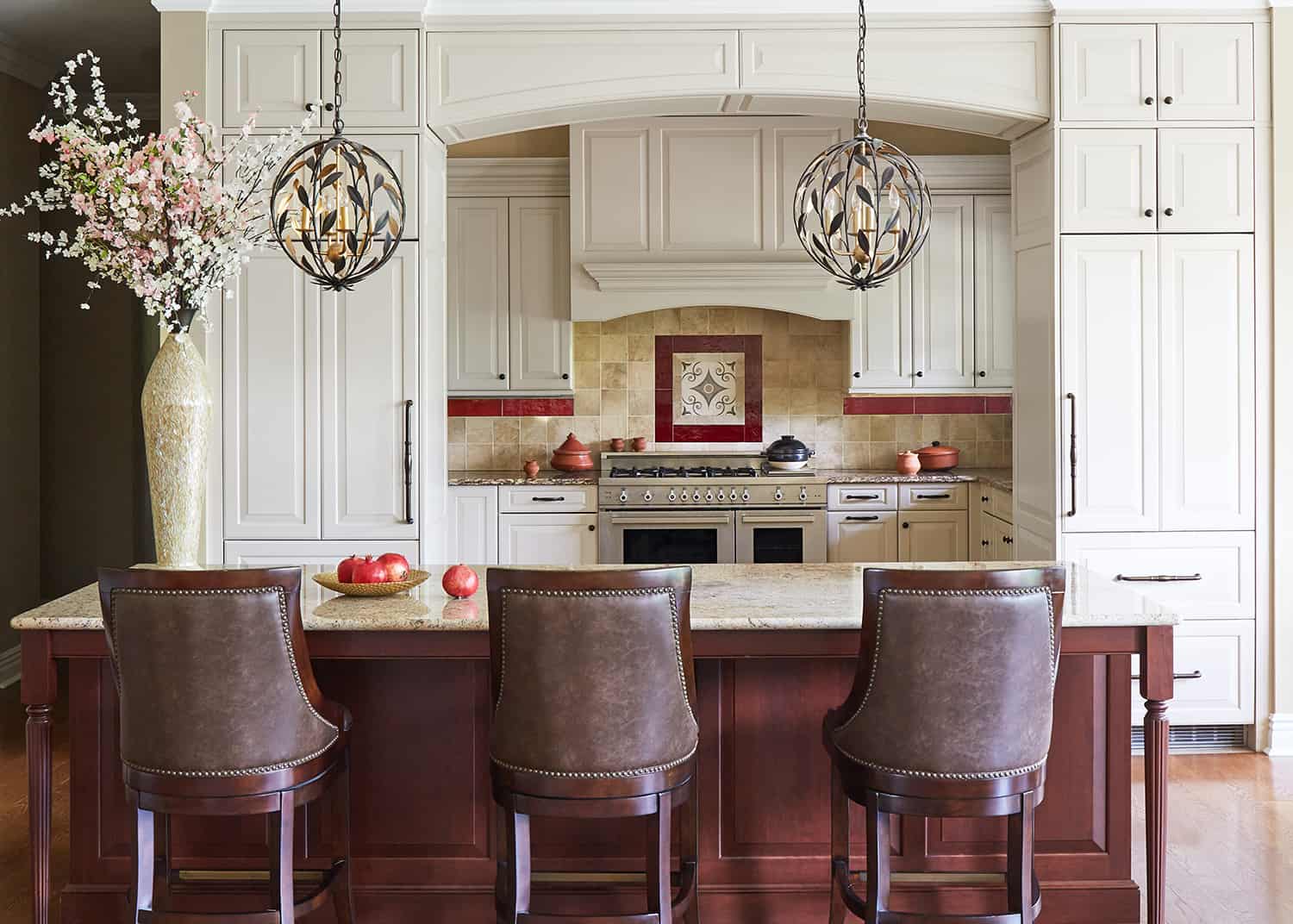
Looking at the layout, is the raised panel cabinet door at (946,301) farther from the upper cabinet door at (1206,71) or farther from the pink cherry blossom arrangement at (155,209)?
the pink cherry blossom arrangement at (155,209)

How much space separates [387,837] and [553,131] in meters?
4.24

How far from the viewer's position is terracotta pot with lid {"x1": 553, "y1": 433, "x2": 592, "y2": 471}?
5949 millimetres

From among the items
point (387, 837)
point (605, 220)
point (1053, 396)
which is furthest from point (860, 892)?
point (605, 220)

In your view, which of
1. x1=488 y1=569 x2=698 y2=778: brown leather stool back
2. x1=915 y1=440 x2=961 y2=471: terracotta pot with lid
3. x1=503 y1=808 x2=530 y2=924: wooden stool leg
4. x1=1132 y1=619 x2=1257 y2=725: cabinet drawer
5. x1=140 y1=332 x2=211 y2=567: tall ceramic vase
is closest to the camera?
x1=488 y1=569 x2=698 y2=778: brown leather stool back

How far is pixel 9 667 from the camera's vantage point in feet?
17.8

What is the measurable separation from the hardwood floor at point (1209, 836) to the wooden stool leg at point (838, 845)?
65cm

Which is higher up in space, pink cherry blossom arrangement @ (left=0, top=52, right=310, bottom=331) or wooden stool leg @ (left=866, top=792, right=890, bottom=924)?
pink cherry blossom arrangement @ (left=0, top=52, right=310, bottom=331)

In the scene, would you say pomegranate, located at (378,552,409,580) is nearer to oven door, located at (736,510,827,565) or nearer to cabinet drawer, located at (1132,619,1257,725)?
oven door, located at (736,510,827,565)

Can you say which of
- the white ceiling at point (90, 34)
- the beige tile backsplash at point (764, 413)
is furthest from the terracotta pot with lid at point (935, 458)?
the white ceiling at point (90, 34)

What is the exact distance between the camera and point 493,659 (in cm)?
224

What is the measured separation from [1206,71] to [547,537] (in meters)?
3.46

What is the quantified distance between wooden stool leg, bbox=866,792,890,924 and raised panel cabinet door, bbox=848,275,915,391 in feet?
12.3

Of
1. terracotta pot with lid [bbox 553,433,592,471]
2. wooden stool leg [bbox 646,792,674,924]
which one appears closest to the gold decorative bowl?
wooden stool leg [bbox 646,792,674,924]

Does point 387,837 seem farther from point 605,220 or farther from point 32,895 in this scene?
point 605,220
